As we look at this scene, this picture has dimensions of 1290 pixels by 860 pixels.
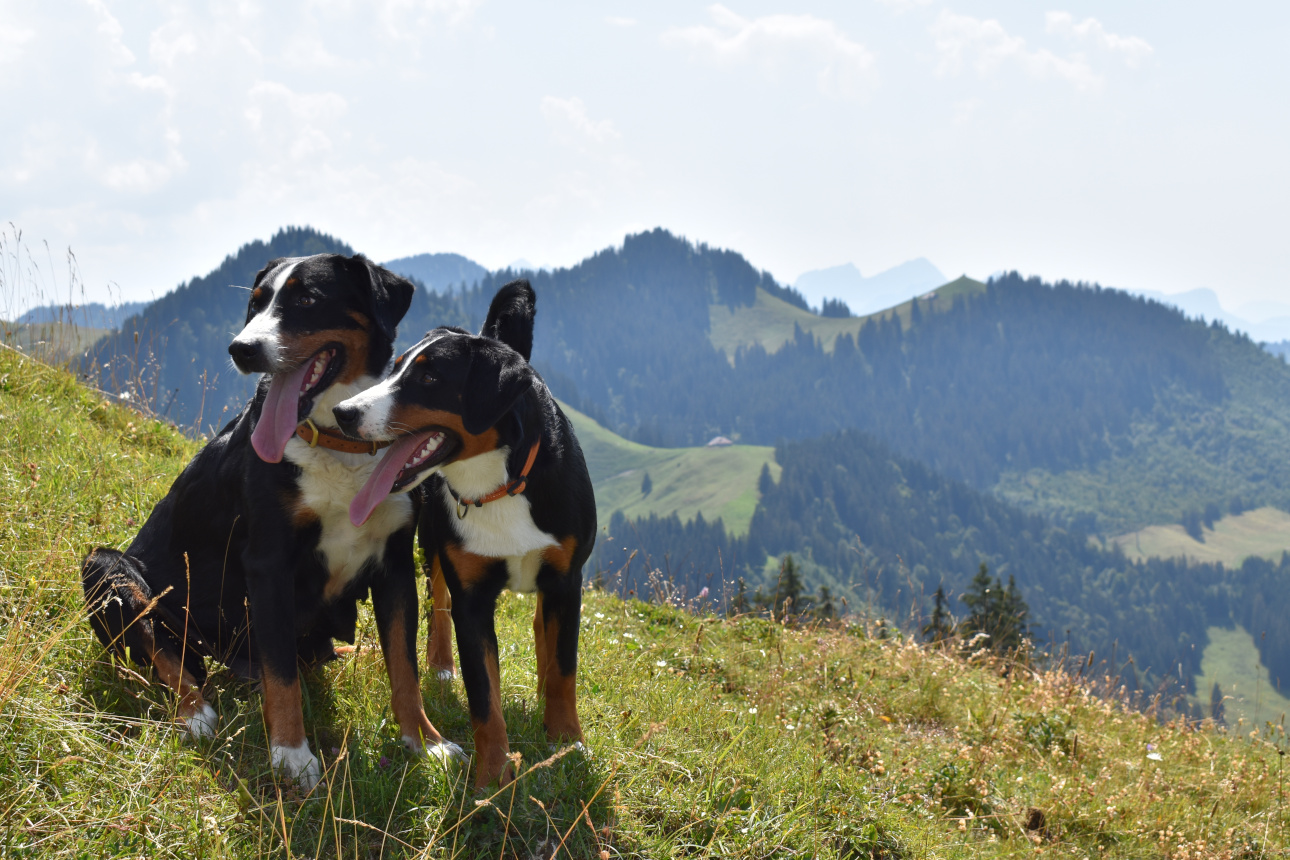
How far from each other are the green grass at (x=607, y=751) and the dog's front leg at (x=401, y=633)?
0.17 meters

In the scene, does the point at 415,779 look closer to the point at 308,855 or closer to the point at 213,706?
the point at 308,855

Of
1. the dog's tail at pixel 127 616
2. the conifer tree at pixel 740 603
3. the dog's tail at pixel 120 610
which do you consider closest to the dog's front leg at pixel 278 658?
the dog's tail at pixel 127 616

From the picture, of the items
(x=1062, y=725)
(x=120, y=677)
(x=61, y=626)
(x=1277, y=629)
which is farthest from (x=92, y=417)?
(x=1277, y=629)

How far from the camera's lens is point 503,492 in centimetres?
343

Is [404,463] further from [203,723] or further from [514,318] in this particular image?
[203,723]

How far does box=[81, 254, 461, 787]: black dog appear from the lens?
329 centimetres

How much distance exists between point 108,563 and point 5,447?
9.65 ft

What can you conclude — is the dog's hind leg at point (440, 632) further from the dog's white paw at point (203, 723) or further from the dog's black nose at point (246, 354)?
the dog's black nose at point (246, 354)

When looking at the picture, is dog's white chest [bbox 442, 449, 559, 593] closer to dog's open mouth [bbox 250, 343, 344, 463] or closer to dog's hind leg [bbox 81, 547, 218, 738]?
A: dog's open mouth [bbox 250, 343, 344, 463]

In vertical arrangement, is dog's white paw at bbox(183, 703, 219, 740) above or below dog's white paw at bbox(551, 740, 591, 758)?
above

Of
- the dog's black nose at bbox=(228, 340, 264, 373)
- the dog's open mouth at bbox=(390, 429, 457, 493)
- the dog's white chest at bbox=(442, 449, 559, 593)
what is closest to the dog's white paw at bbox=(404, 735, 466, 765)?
the dog's white chest at bbox=(442, 449, 559, 593)

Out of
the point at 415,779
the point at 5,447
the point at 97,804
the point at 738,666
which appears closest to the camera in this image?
the point at 97,804

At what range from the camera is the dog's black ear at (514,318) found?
4.10 metres

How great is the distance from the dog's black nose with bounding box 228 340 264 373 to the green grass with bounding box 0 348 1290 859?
1427mm
